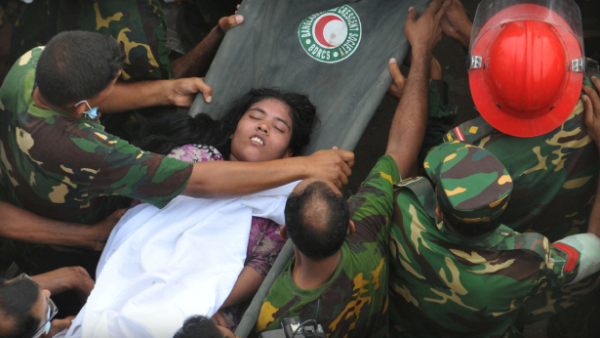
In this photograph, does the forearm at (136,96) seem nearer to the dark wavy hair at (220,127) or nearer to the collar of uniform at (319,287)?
the dark wavy hair at (220,127)

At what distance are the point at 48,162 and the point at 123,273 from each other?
0.64m

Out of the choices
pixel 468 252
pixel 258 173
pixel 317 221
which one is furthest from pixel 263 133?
pixel 468 252

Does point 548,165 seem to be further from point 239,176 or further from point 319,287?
point 239,176

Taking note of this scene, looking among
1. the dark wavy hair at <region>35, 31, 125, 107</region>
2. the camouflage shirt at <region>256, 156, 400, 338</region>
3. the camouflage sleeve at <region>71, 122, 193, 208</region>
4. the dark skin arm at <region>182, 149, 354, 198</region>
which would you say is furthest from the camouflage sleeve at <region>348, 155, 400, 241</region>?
the dark wavy hair at <region>35, 31, 125, 107</region>

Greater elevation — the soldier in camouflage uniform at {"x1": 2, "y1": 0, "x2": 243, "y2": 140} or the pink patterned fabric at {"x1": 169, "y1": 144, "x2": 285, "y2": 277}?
the soldier in camouflage uniform at {"x1": 2, "y1": 0, "x2": 243, "y2": 140}

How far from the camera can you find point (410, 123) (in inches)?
110

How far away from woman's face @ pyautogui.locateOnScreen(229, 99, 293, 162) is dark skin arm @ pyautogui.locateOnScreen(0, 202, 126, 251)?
96 cm

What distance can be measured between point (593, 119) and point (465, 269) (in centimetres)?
105

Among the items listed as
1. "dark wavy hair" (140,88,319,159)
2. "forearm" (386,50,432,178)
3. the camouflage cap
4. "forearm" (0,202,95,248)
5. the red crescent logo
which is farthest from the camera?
the red crescent logo

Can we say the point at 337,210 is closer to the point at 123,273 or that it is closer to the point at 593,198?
the point at 123,273

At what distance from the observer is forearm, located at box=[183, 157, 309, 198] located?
95.0 inches

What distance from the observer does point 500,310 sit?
2.13 m

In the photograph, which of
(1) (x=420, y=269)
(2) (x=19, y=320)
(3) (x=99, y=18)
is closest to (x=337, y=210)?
(1) (x=420, y=269)

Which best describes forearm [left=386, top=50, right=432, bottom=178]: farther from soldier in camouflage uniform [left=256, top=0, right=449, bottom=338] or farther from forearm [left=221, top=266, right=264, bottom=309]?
forearm [left=221, top=266, right=264, bottom=309]
